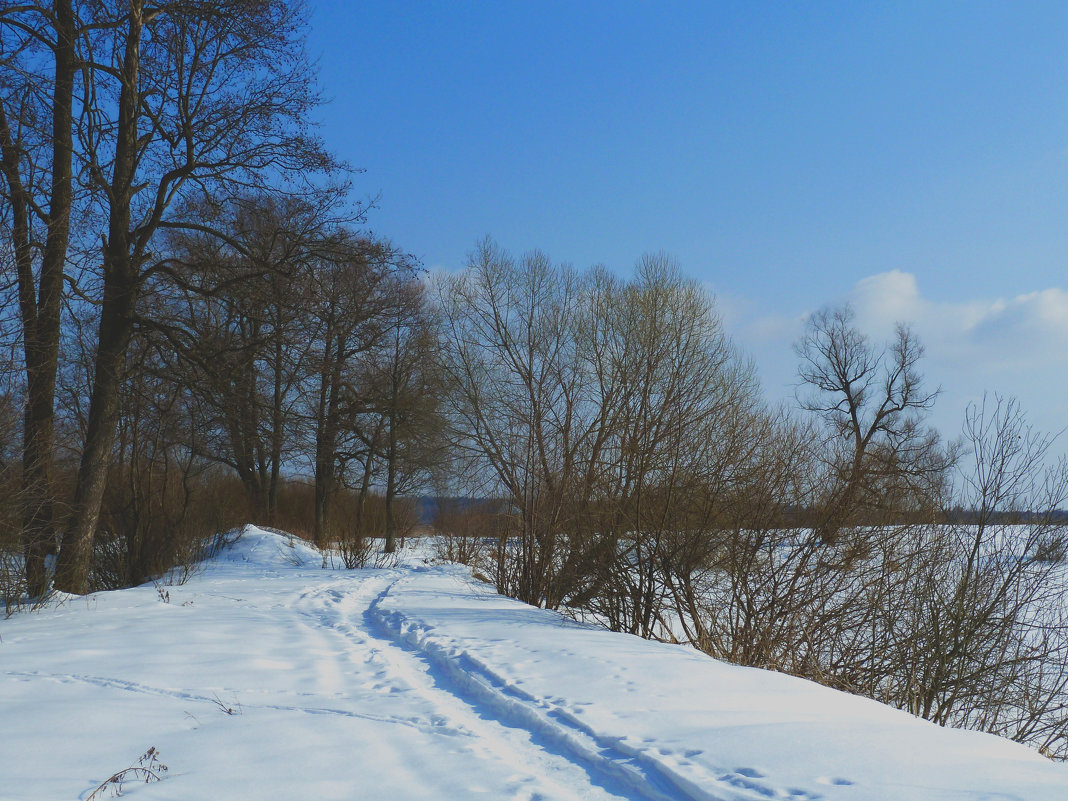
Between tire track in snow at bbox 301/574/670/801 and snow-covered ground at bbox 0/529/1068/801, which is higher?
snow-covered ground at bbox 0/529/1068/801

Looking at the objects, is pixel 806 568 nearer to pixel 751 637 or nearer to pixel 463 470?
pixel 751 637

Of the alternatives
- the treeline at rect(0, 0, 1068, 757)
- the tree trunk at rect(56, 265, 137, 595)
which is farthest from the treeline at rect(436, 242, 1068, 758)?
the tree trunk at rect(56, 265, 137, 595)

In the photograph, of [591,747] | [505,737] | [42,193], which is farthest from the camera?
[42,193]

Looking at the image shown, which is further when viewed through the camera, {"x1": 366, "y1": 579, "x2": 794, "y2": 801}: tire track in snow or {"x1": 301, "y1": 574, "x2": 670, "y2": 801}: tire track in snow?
{"x1": 301, "y1": 574, "x2": 670, "y2": 801}: tire track in snow

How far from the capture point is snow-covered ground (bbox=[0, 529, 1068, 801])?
3.83 m

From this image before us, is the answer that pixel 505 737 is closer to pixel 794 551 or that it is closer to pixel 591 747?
pixel 591 747

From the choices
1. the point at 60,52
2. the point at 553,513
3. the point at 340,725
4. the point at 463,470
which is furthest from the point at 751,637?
the point at 463,470

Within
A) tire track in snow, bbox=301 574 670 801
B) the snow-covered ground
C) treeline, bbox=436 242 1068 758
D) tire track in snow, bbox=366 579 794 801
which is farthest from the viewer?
treeline, bbox=436 242 1068 758

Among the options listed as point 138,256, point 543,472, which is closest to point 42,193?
point 138,256

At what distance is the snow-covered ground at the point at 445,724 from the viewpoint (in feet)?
12.6

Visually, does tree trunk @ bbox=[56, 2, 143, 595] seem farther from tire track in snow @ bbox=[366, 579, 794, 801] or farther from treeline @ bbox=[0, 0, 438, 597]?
tire track in snow @ bbox=[366, 579, 794, 801]

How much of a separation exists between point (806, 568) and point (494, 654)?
4440 mm

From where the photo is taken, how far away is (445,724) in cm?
500

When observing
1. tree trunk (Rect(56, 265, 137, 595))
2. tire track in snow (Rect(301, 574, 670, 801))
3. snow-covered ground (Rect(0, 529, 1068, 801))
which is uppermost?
tree trunk (Rect(56, 265, 137, 595))
